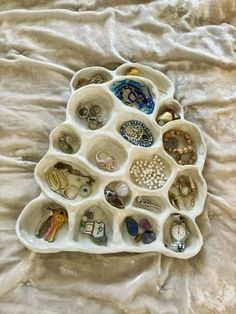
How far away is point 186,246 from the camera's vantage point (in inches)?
41.1

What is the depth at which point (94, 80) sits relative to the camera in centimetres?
121

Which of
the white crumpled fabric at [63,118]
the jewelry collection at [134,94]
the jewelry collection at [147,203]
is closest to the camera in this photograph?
the white crumpled fabric at [63,118]

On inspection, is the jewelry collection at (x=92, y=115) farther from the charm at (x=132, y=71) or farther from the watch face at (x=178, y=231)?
the watch face at (x=178, y=231)

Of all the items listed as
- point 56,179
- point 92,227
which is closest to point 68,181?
point 56,179

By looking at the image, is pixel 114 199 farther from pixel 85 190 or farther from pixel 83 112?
pixel 83 112

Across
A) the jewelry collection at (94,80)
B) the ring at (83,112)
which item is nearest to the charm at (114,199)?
the ring at (83,112)

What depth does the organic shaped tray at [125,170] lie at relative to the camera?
101cm

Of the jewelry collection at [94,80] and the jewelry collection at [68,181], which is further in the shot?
the jewelry collection at [94,80]

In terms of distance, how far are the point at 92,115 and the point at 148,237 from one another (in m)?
0.36

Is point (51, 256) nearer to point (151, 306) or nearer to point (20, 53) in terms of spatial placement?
point (151, 306)

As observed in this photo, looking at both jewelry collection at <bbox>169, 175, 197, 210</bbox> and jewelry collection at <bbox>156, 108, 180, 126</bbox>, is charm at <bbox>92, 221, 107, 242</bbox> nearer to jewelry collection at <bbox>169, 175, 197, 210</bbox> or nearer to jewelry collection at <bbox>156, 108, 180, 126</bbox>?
jewelry collection at <bbox>169, 175, 197, 210</bbox>

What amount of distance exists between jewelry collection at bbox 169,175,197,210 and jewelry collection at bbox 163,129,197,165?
5 cm

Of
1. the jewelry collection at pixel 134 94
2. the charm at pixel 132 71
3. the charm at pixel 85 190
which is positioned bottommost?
the charm at pixel 85 190

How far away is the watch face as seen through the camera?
1.05 metres
